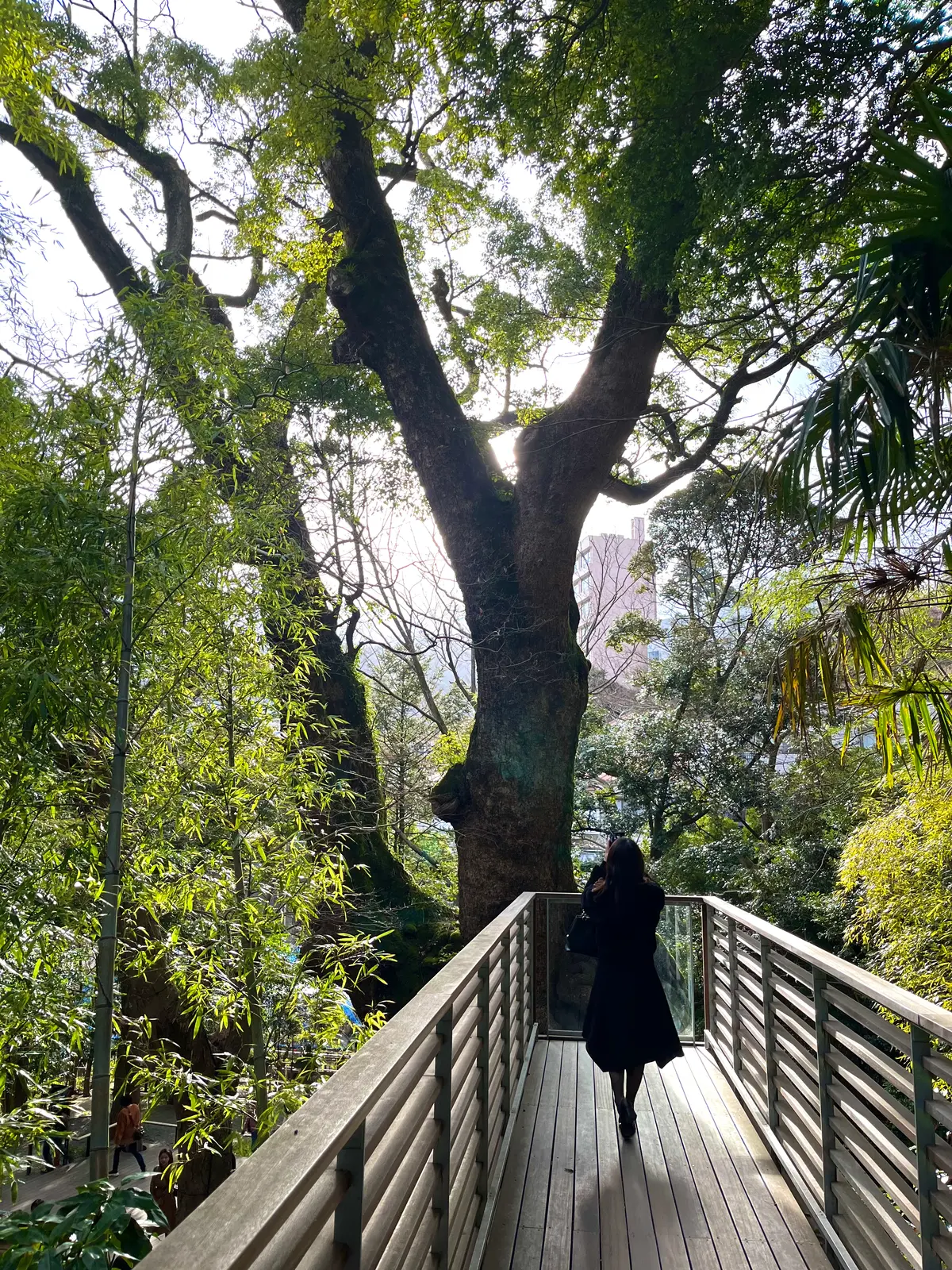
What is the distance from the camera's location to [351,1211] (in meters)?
1.22

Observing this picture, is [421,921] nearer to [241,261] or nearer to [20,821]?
[20,821]

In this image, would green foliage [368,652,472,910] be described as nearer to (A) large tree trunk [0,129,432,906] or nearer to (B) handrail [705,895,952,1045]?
(A) large tree trunk [0,129,432,906]

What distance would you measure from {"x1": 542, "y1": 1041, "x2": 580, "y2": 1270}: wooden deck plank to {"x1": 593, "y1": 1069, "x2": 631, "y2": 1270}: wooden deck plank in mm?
105

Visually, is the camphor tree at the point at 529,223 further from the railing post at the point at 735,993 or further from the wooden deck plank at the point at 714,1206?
the wooden deck plank at the point at 714,1206

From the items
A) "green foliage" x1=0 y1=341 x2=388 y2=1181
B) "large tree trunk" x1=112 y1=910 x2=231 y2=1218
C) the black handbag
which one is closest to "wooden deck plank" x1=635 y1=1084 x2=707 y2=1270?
the black handbag

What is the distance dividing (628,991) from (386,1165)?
8.54 ft

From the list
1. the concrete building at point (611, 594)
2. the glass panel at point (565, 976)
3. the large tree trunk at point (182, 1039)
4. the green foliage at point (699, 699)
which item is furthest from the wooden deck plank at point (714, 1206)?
the concrete building at point (611, 594)

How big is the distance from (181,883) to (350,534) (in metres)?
6.51

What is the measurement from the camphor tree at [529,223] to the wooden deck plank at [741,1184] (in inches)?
121

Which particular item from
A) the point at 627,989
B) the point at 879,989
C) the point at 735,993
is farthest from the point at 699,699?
the point at 879,989

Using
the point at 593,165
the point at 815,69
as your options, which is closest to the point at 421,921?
the point at 593,165

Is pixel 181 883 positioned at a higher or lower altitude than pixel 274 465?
lower

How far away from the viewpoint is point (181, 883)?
4.45m

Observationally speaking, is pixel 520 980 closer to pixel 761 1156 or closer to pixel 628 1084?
pixel 628 1084
